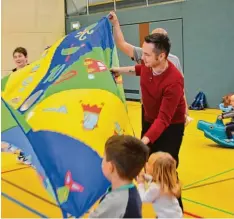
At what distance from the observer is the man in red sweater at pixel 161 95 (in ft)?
9.43

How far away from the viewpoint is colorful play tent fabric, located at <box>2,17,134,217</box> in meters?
2.41

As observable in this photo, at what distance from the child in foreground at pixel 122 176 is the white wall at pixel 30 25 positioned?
9.94 meters

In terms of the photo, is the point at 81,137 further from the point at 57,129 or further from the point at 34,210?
the point at 34,210

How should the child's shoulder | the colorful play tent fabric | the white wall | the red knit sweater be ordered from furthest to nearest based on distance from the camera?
1. the white wall
2. the red knit sweater
3. the colorful play tent fabric
4. the child's shoulder

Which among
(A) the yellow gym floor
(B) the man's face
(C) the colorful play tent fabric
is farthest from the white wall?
(B) the man's face

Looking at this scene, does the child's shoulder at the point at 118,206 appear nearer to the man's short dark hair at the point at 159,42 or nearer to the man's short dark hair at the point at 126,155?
the man's short dark hair at the point at 126,155

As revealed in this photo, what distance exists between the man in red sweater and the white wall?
8980mm

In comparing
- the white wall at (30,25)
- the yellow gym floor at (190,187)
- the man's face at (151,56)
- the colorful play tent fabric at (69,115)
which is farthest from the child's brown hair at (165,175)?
the white wall at (30,25)

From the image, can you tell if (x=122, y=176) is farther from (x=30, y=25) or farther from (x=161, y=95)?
(x=30, y=25)

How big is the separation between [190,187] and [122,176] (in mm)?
2222

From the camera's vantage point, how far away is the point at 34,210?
352 centimetres

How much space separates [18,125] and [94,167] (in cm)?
59

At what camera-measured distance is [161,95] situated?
297cm

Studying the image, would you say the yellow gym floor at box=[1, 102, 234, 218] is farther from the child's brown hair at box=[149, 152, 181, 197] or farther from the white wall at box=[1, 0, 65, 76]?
the white wall at box=[1, 0, 65, 76]
